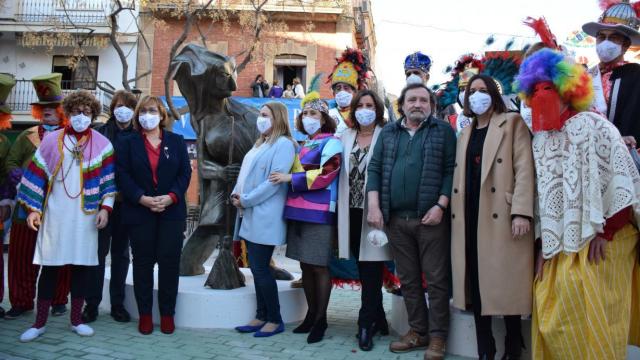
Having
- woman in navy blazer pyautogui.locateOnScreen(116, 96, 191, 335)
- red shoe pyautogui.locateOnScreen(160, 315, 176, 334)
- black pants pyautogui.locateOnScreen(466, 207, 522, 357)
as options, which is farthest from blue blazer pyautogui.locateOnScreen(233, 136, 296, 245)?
black pants pyautogui.locateOnScreen(466, 207, 522, 357)

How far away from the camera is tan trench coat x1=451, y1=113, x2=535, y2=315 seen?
352 cm

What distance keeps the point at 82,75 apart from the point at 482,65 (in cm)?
1752

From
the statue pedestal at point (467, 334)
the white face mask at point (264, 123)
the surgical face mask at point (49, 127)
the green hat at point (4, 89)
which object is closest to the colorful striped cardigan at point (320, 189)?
the white face mask at point (264, 123)

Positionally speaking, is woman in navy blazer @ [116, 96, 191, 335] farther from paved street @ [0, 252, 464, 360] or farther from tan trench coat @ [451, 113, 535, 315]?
tan trench coat @ [451, 113, 535, 315]

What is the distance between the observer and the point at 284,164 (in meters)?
4.47

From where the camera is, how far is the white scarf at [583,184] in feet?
10.4

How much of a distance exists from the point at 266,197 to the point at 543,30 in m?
2.45

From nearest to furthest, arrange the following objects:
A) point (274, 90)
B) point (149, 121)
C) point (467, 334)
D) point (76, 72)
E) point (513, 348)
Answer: point (513, 348)
point (467, 334)
point (149, 121)
point (274, 90)
point (76, 72)

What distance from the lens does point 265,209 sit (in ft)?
14.5

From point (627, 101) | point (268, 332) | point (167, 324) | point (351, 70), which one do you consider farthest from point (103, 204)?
point (627, 101)

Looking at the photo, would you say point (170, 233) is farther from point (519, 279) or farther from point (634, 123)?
point (634, 123)

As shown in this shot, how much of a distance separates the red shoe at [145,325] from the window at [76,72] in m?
16.6

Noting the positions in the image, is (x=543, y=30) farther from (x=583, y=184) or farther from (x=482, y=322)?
(x=482, y=322)

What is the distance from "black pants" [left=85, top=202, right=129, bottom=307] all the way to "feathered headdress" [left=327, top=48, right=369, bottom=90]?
2.33m
